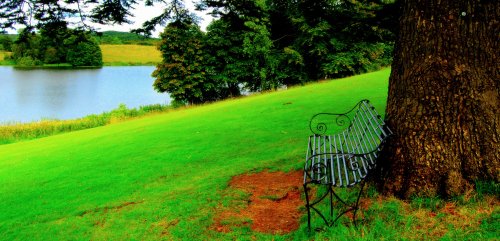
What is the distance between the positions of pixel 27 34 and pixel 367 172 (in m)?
5.02

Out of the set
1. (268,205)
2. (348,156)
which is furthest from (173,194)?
(348,156)

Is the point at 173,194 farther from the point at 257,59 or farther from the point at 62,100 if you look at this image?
the point at 62,100

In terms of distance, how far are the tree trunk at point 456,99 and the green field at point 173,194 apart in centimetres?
28

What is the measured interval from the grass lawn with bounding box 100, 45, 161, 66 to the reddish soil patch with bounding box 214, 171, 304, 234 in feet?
309

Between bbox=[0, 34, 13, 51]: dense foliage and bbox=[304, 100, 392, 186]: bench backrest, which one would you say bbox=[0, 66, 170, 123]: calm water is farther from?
bbox=[304, 100, 392, 186]: bench backrest

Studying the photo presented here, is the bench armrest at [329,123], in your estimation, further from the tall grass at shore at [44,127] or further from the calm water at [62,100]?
the calm water at [62,100]

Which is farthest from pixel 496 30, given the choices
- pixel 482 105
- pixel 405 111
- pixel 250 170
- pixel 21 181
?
pixel 21 181

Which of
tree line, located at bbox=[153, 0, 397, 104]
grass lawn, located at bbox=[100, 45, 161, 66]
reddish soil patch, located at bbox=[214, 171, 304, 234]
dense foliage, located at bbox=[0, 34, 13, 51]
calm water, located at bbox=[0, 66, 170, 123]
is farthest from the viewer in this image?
grass lawn, located at bbox=[100, 45, 161, 66]

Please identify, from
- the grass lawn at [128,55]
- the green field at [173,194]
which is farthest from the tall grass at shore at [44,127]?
the grass lawn at [128,55]

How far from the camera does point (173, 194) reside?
5.70 m

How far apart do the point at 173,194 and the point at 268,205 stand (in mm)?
1705

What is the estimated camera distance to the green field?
3.67m

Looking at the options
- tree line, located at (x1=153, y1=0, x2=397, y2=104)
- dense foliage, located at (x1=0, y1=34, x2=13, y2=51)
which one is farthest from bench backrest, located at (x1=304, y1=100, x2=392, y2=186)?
tree line, located at (x1=153, y1=0, x2=397, y2=104)

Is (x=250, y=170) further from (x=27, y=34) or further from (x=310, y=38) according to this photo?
(x=310, y=38)
